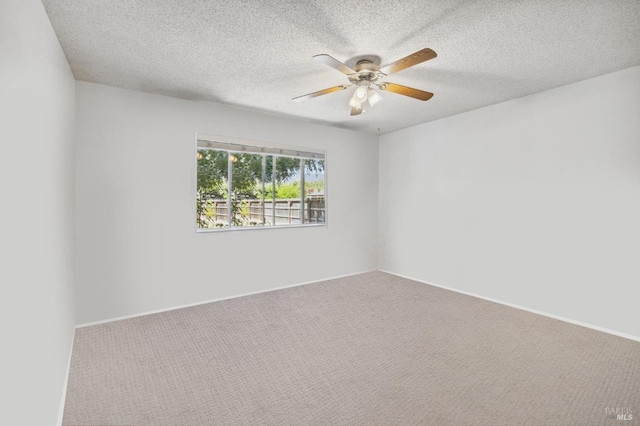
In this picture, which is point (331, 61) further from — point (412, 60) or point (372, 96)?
point (372, 96)

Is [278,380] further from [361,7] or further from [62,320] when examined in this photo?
[361,7]

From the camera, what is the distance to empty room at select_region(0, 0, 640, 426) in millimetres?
1747

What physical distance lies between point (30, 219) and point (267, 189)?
3288mm

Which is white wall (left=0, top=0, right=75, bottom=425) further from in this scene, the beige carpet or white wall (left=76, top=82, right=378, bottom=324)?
white wall (left=76, top=82, right=378, bottom=324)

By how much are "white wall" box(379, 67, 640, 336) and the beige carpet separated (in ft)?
1.45

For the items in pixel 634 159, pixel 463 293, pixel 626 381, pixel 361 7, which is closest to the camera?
pixel 361 7

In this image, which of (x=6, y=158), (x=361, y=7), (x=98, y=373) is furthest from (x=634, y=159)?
(x=98, y=373)

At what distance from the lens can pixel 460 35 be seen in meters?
2.17

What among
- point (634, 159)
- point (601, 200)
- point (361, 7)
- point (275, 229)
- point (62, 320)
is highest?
point (361, 7)

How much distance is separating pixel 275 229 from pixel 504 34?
3230 mm

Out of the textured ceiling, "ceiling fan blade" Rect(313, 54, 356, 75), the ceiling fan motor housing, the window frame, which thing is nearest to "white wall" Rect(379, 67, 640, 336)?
the textured ceiling

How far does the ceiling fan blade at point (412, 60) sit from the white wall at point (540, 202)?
2097 millimetres

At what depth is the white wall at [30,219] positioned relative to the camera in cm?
110

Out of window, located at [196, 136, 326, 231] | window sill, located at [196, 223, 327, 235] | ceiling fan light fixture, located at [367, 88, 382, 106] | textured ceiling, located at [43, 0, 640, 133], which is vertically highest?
textured ceiling, located at [43, 0, 640, 133]
